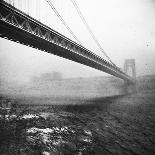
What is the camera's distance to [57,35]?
23.5 meters

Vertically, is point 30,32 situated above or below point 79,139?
above

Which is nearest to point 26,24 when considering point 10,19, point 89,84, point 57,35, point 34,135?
point 10,19

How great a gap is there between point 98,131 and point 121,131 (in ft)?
5.40

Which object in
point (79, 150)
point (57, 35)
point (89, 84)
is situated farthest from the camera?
point (89, 84)

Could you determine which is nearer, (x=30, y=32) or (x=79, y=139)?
(x=79, y=139)

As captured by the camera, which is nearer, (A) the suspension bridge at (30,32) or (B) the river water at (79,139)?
(B) the river water at (79,139)

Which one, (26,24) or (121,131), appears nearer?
(121,131)

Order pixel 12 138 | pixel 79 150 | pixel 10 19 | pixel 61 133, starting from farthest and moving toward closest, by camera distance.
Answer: pixel 10 19 → pixel 61 133 → pixel 12 138 → pixel 79 150

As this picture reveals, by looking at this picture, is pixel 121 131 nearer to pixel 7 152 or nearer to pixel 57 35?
pixel 7 152

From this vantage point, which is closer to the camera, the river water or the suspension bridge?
the river water

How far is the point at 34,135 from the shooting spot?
9953mm

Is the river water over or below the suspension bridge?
below

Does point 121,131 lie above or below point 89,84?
below

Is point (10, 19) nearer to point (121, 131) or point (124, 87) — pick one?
point (121, 131)
